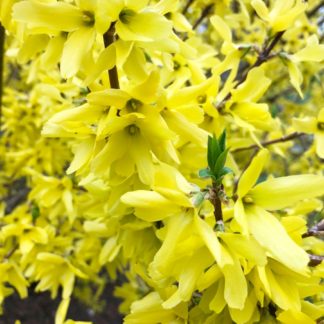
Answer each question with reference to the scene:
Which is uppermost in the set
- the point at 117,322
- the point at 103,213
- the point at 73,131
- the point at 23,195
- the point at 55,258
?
the point at 73,131

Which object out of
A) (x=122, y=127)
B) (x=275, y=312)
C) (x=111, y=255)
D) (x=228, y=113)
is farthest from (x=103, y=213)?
(x=275, y=312)

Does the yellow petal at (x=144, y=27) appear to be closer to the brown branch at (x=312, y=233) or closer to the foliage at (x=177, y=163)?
the foliage at (x=177, y=163)

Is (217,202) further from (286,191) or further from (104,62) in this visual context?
(104,62)

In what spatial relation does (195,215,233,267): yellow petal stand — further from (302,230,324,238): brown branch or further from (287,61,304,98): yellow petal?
(287,61,304,98): yellow petal

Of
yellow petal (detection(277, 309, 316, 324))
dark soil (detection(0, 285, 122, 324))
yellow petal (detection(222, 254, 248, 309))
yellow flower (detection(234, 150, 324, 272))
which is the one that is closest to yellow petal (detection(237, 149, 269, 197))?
yellow flower (detection(234, 150, 324, 272))

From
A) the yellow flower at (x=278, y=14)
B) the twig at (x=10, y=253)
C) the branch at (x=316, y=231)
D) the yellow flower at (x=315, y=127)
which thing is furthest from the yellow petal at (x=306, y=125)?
the twig at (x=10, y=253)

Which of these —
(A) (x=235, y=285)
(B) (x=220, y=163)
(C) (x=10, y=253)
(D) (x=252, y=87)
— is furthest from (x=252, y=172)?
(C) (x=10, y=253)

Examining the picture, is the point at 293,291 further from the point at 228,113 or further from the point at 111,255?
the point at 111,255

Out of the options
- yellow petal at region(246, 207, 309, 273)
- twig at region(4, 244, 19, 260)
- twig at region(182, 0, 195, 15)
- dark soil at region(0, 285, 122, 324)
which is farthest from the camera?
dark soil at region(0, 285, 122, 324)

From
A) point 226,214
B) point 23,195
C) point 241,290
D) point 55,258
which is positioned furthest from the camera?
point 23,195
